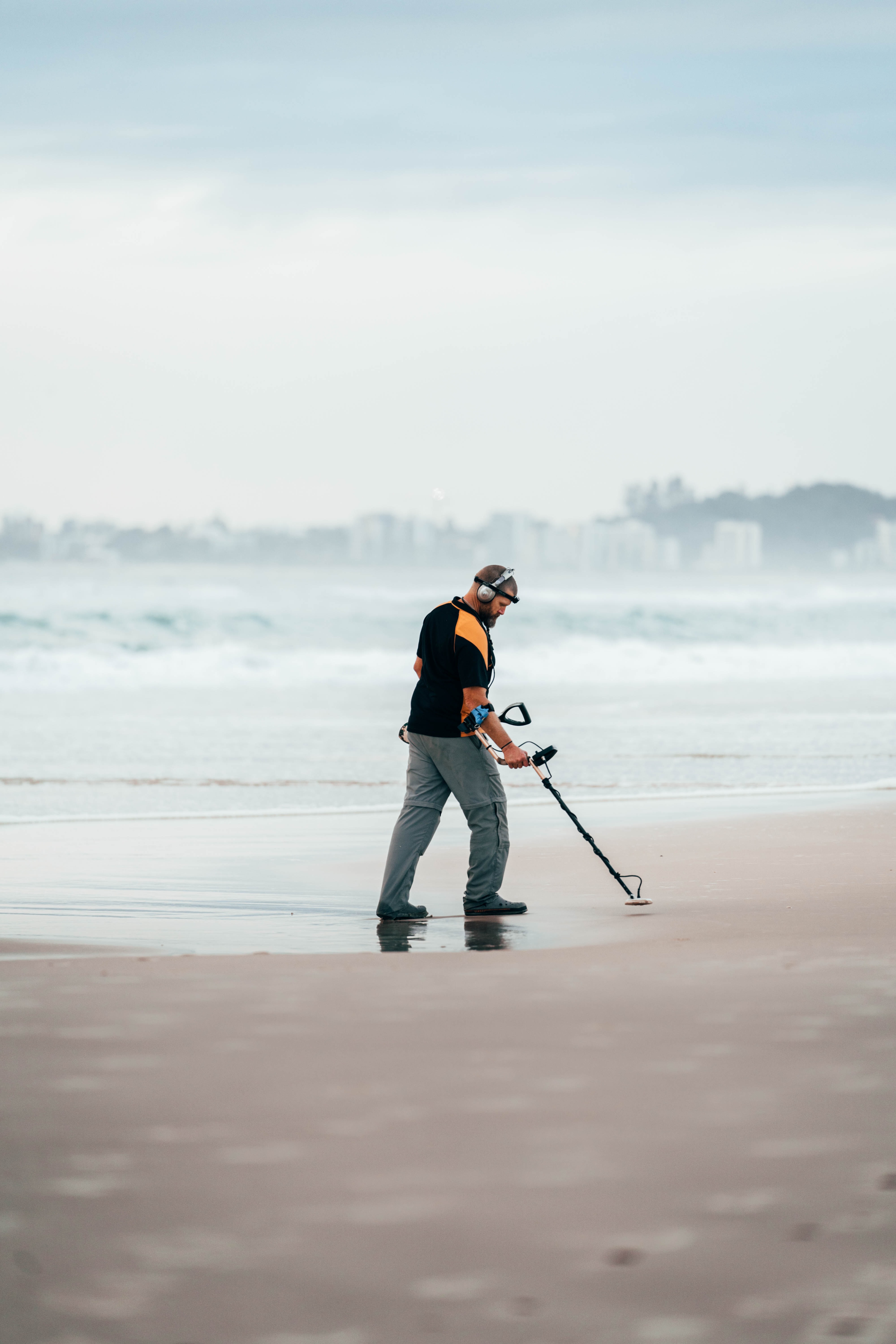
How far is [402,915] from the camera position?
6859 millimetres

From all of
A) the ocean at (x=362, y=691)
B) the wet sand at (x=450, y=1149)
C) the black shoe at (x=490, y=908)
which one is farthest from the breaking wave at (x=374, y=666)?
the wet sand at (x=450, y=1149)

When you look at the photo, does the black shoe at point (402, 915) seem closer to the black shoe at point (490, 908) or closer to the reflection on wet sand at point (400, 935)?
the reflection on wet sand at point (400, 935)

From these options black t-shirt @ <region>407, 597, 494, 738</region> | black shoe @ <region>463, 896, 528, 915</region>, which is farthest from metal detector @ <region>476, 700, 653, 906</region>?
black shoe @ <region>463, 896, 528, 915</region>

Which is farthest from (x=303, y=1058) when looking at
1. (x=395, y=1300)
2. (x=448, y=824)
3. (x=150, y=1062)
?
(x=448, y=824)

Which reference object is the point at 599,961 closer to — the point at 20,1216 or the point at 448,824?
the point at 20,1216

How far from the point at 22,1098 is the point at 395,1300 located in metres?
1.50

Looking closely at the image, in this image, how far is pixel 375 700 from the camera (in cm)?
2311

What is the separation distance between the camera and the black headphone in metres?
6.63

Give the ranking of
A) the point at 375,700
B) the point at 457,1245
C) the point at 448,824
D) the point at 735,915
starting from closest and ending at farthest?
1. the point at 457,1245
2. the point at 735,915
3. the point at 448,824
4. the point at 375,700

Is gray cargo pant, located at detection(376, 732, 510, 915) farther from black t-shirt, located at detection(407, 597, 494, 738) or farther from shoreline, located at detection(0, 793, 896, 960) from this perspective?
shoreline, located at detection(0, 793, 896, 960)

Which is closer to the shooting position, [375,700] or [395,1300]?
[395,1300]

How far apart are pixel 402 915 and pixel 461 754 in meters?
0.82

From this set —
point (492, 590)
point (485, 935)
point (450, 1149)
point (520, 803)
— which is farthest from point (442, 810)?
point (520, 803)

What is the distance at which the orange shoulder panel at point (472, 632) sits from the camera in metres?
6.59
